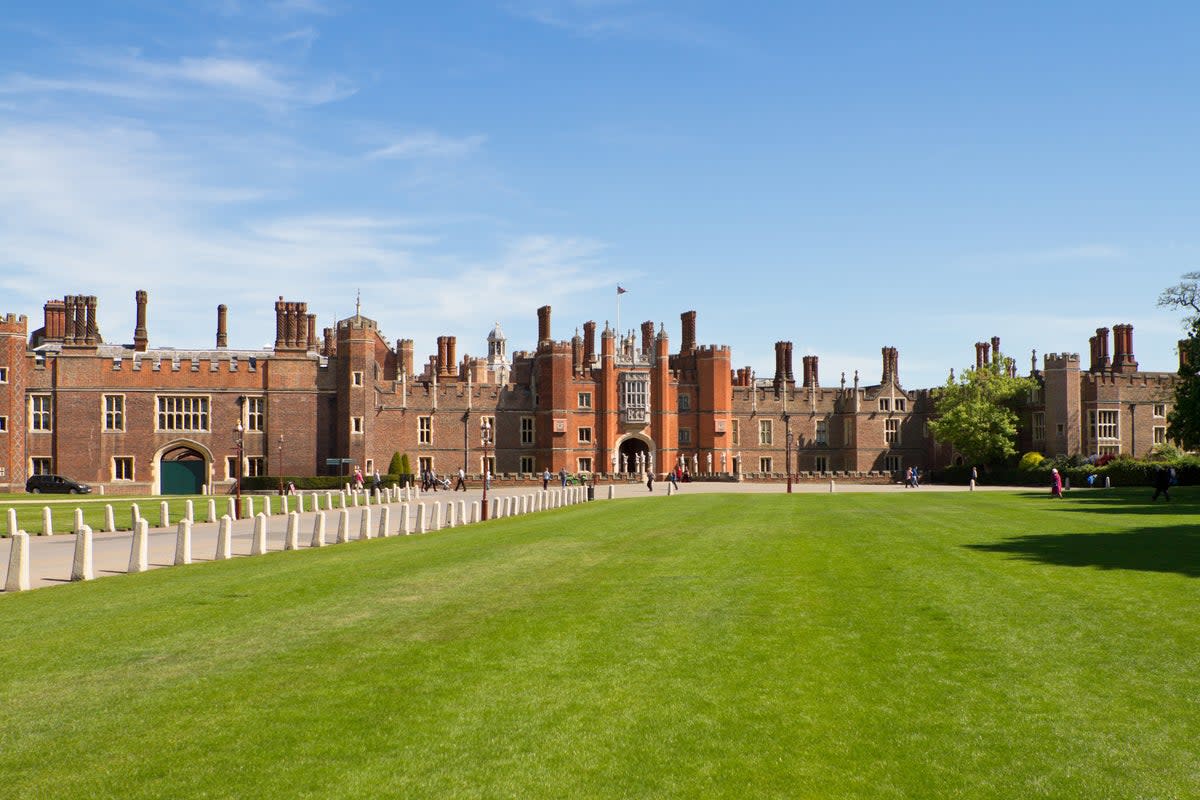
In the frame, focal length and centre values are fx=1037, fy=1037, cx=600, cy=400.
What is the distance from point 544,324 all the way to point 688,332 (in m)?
12.2

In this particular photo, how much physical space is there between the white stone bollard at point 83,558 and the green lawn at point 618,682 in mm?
685

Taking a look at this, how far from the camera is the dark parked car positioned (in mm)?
53281

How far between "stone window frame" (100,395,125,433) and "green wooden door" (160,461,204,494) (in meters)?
3.25

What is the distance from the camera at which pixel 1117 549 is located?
18.2 meters

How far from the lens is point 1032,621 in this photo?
11273 mm

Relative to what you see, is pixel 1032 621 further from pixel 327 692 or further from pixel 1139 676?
pixel 327 692

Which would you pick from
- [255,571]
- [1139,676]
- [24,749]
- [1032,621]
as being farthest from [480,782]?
[255,571]

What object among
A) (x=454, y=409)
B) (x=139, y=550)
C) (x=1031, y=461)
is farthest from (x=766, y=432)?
(x=139, y=550)

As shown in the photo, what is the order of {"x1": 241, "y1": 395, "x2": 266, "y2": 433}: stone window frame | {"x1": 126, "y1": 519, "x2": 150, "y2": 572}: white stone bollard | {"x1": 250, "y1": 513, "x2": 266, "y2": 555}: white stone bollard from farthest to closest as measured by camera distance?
{"x1": 241, "y1": 395, "x2": 266, "y2": 433}: stone window frame < {"x1": 250, "y1": 513, "x2": 266, "y2": 555}: white stone bollard < {"x1": 126, "y1": 519, "x2": 150, "y2": 572}: white stone bollard

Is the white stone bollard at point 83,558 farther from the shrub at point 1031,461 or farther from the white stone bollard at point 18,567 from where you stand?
the shrub at point 1031,461

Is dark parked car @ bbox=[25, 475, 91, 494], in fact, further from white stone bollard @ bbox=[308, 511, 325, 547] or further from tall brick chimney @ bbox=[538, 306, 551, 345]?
white stone bollard @ bbox=[308, 511, 325, 547]

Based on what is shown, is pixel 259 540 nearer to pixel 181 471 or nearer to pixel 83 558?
pixel 83 558

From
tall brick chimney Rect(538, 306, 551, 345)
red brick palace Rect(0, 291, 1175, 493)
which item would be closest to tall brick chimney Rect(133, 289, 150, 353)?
red brick palace Rect(0, 291, 1175, 493)

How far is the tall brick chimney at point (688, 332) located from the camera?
255 feet
